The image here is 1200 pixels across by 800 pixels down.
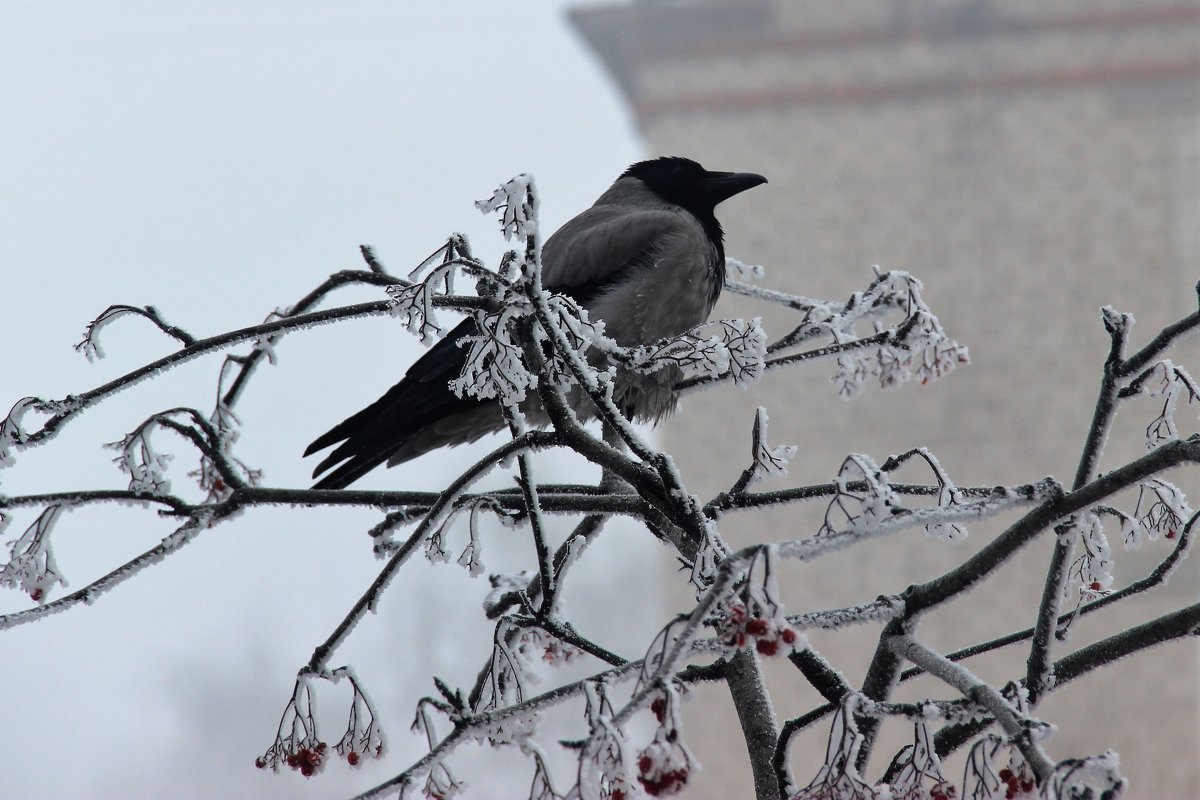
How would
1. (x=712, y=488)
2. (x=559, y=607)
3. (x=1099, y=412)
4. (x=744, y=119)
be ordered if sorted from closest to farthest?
1. (x=1099, y=412)
2. (x=559, y=607)
3. (x=712, y=488)
4. (x=744, y=119)

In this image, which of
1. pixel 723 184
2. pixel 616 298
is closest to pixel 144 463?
pixel 616 298

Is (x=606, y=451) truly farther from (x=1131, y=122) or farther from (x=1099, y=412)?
(x=1131, y=122)

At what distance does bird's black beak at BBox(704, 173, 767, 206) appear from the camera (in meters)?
2.77

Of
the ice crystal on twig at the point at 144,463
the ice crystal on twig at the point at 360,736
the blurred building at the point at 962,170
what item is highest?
the blurred building at the point at 962,170

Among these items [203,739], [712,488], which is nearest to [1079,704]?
[712,488]

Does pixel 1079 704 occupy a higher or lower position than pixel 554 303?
higher

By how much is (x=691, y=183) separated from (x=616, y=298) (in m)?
A: 0.52

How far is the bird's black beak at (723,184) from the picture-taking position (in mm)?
2773

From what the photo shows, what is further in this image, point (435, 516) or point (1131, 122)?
point (1131, 122)

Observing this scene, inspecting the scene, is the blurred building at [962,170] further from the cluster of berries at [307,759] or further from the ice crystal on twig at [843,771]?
the ice crystal on twig at [843,771]

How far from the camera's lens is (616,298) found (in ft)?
8.18

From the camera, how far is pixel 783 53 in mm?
11523

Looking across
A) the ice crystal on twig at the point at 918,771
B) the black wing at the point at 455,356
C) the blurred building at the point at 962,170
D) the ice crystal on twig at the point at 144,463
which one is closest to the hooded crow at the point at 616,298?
the black wing at the point at 455,356

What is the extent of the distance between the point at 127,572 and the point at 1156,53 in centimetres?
1219
